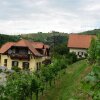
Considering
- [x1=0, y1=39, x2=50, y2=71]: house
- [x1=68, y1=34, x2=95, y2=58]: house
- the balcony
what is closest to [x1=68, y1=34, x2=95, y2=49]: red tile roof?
[x1=68, y1=34, x2=95, y2=58]: house

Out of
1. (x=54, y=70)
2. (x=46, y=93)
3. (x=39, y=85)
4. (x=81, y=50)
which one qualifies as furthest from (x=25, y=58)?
(x=39, y=85)

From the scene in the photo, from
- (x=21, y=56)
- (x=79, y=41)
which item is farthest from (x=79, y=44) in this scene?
(x=21, y=56)

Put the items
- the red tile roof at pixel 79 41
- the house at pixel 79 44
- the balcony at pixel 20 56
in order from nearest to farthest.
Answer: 1. the balcony at pixel 20 56
2. the house at pixel 79 44
3. the red tile roof at pixel 79 41

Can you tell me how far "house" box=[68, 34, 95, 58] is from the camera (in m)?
82.2

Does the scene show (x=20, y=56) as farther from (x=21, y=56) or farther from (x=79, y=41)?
(x=79, y=41)

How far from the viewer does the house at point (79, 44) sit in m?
82.2

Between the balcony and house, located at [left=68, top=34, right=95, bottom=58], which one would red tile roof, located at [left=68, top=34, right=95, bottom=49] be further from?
the balcony

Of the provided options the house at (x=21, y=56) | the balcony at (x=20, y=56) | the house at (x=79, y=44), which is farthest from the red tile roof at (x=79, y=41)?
the balcony at (x=20, y=56)

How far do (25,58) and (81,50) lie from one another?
18.2m

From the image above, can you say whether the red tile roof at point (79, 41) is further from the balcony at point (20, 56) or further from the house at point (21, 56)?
the balcony at point (20, 56)

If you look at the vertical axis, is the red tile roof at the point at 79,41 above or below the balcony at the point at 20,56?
above

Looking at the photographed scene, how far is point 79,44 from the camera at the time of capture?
273 feet

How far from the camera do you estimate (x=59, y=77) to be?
50.9 m

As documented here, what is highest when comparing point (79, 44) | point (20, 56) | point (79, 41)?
point (79, 41)
